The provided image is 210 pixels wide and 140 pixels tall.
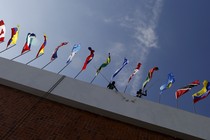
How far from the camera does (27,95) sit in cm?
1115

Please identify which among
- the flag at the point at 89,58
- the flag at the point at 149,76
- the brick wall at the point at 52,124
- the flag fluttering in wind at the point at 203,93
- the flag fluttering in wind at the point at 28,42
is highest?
the flag fluttering in wind at the point at 28,42

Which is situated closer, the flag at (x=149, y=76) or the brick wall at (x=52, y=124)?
the brick wall at (x=52, y=124)

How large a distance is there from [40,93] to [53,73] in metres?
1.16

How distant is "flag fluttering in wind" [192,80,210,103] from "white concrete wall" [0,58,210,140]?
1707mm

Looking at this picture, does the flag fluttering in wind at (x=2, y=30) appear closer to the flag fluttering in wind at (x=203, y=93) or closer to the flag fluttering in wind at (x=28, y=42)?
the flag fluttering in wind at (x=28, y=42)

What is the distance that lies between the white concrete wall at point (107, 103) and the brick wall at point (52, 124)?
291 millimetres

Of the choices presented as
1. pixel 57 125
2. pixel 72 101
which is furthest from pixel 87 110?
pixel 57 125

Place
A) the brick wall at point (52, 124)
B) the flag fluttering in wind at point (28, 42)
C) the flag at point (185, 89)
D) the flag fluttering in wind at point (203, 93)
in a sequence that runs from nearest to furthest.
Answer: the brick wall at point (52, 124) < the flag fluttering in wind at point (203, 93) < the flag at point (185, 89) < the flag fluttering in wind at point (28, 42)

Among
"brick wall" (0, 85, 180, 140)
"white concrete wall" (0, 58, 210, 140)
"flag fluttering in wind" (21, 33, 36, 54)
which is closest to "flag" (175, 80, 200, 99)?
"white concrete wall" (0, 58, 210, 140)

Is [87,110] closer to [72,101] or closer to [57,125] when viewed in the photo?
[72,101]

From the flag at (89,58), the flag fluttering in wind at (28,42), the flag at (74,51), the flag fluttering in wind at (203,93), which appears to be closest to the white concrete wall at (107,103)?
the flag fluttering in wind at (203,93)

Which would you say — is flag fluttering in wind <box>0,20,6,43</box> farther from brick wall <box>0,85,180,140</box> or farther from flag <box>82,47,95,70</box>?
flag <box>82,47,95,70</box>

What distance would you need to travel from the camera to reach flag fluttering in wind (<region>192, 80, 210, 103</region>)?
39.4 feet

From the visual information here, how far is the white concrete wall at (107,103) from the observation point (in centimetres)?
1010
